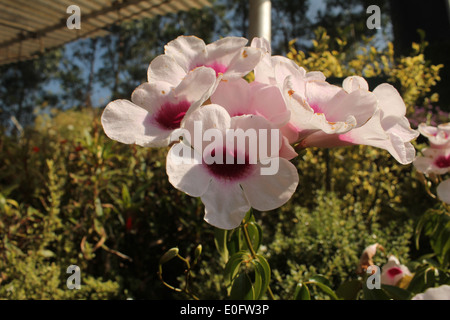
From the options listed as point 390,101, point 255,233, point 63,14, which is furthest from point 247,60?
point 63,14

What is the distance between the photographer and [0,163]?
3287mm

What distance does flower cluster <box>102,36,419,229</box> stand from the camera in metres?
0.48

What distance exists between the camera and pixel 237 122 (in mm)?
484

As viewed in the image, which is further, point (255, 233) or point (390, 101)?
point (255, 233)

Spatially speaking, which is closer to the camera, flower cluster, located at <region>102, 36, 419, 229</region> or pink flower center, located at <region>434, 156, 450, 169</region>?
flower cluster, located at <region>102, 36, 419, 229</region>

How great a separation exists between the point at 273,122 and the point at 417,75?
2717mm

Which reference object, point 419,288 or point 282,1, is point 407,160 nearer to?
point 419,288

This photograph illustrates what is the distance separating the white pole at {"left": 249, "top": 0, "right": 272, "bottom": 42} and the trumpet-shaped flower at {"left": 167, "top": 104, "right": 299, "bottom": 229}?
228cm

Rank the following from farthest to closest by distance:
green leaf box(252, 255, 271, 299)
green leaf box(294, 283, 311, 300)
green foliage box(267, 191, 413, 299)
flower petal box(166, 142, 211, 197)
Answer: green foliage box(267, 191, 413, 299) → green leaf box(294, 283, 311, 300) → green leaf box(252, 255, 271, 299) → flower petal box(166, 142, 211, 197)

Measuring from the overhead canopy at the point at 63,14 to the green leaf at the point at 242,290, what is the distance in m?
4.17

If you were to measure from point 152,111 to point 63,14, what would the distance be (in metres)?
5.07

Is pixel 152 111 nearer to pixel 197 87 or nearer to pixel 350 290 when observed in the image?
pixel 197 87

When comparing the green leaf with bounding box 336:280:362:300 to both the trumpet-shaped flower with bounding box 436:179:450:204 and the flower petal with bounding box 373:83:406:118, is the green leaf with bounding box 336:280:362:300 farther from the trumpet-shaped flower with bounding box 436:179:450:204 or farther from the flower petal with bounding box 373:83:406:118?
the flower petal with bounding box 373:83:406:118

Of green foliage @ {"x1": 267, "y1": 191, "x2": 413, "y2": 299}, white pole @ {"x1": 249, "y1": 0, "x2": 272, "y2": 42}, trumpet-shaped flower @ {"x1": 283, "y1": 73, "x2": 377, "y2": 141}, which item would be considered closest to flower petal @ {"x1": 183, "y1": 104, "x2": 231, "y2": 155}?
trumpet-shaped flower @ {"x1": 283, "y1": 73, "x2": 377, "y2": 141}
